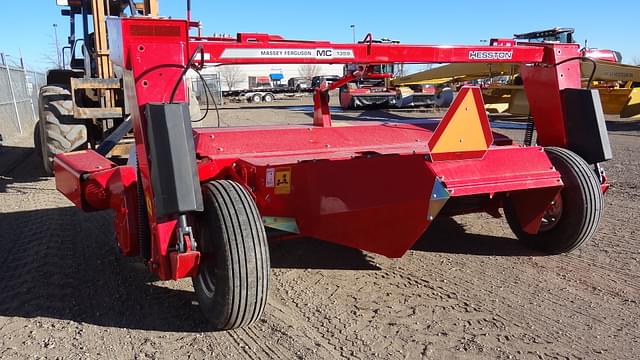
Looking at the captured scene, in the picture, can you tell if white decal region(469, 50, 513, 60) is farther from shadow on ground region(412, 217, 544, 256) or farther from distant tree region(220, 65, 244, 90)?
distant tree region(220, 65, 244, 90)

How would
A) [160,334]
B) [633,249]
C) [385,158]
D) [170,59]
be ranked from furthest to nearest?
[633,249], [385,158], [160,334], [170,59]

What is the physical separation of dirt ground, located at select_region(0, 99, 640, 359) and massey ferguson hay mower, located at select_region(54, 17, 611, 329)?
287 millimetres

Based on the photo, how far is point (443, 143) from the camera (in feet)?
9.67

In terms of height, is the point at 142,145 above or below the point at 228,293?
above

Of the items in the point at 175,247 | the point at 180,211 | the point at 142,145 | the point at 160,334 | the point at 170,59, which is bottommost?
the point at 160,334

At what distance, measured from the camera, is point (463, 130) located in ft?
9.74

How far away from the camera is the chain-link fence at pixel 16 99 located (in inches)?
496

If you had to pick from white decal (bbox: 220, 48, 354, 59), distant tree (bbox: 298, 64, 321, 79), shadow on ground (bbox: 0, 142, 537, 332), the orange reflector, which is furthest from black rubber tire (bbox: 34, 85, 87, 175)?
distant tree (bbox: 298, 64, 321, 79)

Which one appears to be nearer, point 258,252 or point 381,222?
point 258,252

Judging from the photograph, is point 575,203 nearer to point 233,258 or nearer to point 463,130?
point 463,130

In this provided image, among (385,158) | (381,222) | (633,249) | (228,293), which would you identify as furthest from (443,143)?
(633,249)

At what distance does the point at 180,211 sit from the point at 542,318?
2.07 meters

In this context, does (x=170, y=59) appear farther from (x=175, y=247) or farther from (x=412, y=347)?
(x=412, y=347)

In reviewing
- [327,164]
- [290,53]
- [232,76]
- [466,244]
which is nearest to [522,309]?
[466,244]
